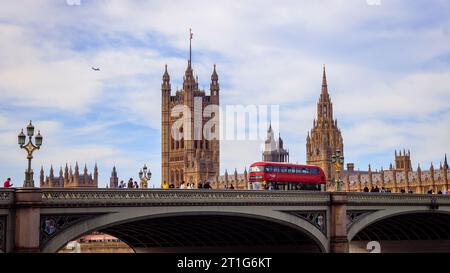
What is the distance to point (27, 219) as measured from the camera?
3278 centimetres

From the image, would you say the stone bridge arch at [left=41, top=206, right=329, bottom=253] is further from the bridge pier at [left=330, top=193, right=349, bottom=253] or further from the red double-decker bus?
the red double-decker bus

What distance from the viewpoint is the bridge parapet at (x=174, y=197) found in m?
34.9

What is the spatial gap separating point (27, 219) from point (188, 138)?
151 m

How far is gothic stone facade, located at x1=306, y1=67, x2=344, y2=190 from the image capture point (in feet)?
563

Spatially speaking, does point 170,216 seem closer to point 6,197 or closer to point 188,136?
point 6,197

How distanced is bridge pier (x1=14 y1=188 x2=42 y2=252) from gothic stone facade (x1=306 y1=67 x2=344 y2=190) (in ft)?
459

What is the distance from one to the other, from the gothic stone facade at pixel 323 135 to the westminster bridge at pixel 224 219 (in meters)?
105

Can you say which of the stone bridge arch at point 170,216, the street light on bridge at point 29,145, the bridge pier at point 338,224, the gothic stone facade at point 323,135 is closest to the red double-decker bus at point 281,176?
the bridge pier at point 338,224

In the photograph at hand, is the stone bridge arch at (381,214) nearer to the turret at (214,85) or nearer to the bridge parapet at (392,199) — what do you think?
the bridge parapet at (392,199)

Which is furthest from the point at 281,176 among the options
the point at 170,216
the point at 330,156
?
the point at 330,156

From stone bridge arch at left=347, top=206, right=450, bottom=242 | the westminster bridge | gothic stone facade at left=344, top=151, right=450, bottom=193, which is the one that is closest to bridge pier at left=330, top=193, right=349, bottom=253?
the westminster bridge
